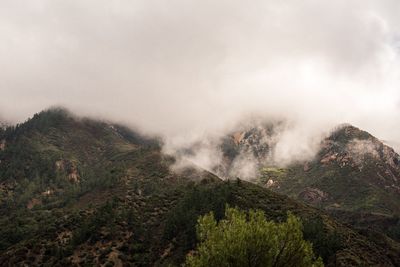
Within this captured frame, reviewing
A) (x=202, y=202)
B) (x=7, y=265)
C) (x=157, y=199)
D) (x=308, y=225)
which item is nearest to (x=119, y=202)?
(x=157, y=199)

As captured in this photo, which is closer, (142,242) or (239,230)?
(239,230)

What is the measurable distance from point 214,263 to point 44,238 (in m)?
130

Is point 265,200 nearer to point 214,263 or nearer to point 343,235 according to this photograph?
point 343,235

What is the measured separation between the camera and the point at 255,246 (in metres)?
38.5

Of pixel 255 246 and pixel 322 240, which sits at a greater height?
pixel 322 240

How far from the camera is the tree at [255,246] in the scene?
125 feet

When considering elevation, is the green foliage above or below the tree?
above

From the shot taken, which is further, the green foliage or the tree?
the green foliage

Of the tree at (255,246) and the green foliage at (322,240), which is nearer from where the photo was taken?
the tree at (255,246)

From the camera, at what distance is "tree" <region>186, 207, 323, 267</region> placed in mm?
38156

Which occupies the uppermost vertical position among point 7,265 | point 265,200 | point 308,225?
point 265,200

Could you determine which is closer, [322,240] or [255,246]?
[255,246]

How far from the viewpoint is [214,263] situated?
38.3 meters

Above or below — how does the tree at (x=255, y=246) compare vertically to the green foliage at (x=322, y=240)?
below
